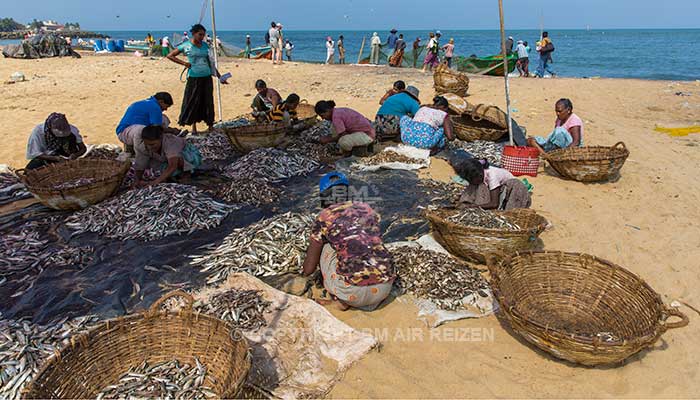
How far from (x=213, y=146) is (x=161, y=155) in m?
1.87

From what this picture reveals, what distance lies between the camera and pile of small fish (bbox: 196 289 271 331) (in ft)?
12.0

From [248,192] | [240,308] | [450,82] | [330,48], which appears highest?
[330,48]

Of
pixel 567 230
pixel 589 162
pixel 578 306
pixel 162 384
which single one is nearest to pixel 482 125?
pixel 589 162

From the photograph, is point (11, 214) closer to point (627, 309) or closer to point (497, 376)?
point (497, 376)

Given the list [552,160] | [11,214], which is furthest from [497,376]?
[11,214]

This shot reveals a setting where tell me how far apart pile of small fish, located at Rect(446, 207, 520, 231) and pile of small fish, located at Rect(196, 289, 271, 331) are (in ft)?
7.13

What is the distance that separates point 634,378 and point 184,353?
330cm

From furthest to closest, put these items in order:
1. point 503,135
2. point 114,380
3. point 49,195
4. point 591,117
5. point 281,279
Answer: point 591,117 < point 503,135 < point 49,195 < point 281,279 < point 114,380

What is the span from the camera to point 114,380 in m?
3.10

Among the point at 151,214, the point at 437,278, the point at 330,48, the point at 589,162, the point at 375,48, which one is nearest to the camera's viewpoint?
the point at 437,278

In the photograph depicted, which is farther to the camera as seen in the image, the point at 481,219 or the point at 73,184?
the point at 73,184

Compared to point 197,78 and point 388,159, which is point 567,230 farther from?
point 197,78

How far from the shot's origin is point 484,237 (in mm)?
4340

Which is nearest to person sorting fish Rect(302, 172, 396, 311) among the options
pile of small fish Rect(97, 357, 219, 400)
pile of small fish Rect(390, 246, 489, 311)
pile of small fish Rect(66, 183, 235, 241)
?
pile of small fish Rect(390, 246, 489, 311)
